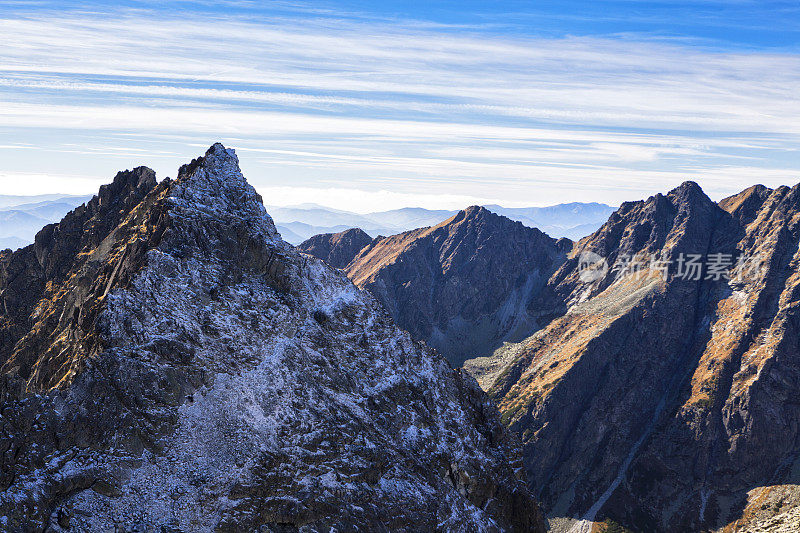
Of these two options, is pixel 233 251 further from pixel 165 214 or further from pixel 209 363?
pixel 209 363

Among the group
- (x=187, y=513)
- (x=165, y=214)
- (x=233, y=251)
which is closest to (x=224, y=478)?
(x=187, y=513)

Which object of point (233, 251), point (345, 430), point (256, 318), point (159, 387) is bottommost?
point (345, 430)

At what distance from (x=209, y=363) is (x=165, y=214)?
102 feet

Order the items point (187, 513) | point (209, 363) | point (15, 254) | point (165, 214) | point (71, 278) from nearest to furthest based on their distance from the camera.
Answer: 1. point (187, 513)
2. point (209, 363)
3. point (165, 214)
4. point (71, 278)
5. point (15, 254)

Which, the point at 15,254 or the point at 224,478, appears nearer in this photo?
A: the point at 224,478

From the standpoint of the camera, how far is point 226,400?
83875mm

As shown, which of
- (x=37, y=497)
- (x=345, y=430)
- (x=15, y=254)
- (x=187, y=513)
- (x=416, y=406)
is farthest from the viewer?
(x=15, y=254)

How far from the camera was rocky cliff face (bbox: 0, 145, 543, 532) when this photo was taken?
71.2 m

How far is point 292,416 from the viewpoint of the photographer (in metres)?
87.8

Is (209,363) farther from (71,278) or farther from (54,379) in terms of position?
(71,278)

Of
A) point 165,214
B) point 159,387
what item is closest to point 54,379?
point 159,387

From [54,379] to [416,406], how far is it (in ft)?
210

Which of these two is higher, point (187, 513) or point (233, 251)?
point (233, 251)

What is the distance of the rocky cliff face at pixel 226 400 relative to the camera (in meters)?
71.2
